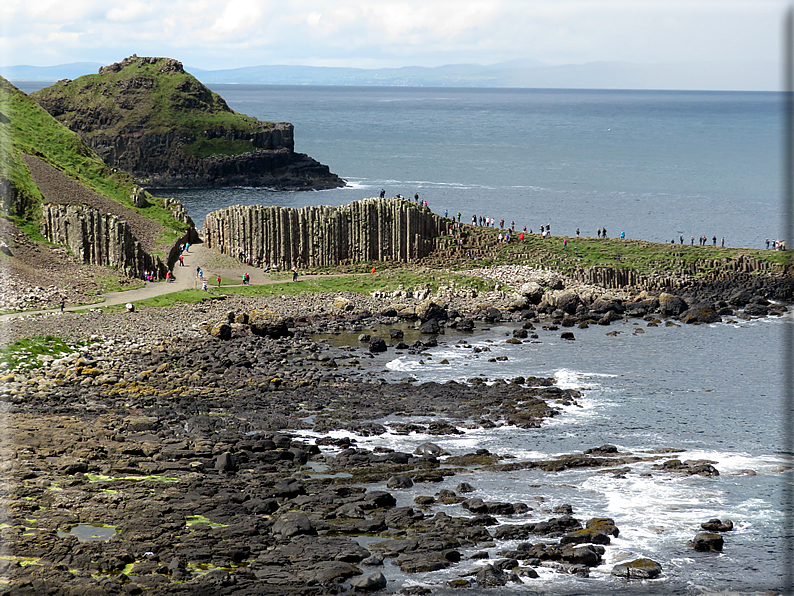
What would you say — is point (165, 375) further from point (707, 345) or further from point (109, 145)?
point (109, 145)

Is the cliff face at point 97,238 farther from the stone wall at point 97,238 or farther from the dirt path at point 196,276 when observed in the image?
the dirt path at point 196,276

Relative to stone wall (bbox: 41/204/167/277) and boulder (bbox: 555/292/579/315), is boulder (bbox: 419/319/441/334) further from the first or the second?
stone wall (bbox: 41/204/167/277)

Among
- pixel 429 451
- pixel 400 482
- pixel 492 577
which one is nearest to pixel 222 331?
pixel 429 451

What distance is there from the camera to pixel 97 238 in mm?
77625

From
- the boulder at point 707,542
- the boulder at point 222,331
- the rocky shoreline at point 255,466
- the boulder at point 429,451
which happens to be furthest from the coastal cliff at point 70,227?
the boulder at point 707,542

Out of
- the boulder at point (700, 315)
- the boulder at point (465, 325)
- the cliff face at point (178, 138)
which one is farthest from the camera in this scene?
the cliff face at point (178, 138)

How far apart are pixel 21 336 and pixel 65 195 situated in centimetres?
3092

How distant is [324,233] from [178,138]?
111 m

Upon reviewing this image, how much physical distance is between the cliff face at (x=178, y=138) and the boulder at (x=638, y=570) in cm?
14371

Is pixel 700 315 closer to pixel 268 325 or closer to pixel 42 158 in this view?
pixel 268 325

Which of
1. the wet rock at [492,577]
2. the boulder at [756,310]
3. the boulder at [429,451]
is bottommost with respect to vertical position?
the wet rock at [492,577]

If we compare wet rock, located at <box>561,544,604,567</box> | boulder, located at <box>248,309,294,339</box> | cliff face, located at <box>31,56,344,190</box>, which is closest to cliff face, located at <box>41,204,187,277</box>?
boulder, located at <box>248,309,294,339</box>

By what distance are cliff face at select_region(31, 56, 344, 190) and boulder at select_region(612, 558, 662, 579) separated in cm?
14371

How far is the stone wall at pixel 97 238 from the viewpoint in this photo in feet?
254
